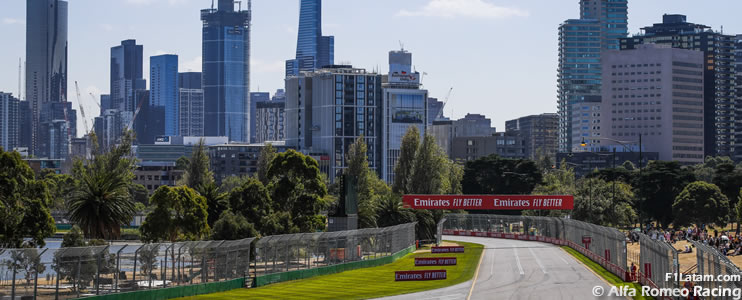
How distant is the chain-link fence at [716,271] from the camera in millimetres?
31125

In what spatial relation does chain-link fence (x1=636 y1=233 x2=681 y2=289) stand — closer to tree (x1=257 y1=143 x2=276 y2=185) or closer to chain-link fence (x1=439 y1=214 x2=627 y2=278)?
chain-link fence (x1=439 y1=214 x2=627 y2=278)

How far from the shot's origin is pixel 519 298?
5072 centimetres

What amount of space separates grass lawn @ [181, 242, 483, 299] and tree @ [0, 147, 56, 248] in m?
16.3

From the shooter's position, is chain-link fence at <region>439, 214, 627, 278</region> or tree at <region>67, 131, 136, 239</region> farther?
tree at <region>67, 131, 136, 239</region>

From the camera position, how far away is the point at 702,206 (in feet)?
428

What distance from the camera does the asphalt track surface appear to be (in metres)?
53.1

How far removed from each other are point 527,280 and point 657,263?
1385cm

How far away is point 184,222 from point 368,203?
2891 cm

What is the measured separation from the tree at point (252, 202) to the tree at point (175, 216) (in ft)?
17.4

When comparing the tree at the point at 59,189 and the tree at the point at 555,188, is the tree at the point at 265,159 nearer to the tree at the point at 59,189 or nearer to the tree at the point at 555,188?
the tree at the point at 555,188

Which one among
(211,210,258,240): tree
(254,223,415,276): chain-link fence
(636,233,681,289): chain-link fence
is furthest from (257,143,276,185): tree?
(636,233,681,289): chain-link fence

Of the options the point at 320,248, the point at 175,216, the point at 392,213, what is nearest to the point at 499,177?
the point at 392,213

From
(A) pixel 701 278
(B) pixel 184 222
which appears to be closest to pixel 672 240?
(B) pixel 184 222

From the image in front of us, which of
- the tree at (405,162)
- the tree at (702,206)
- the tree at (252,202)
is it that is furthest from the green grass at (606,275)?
the tree at (405,162)
